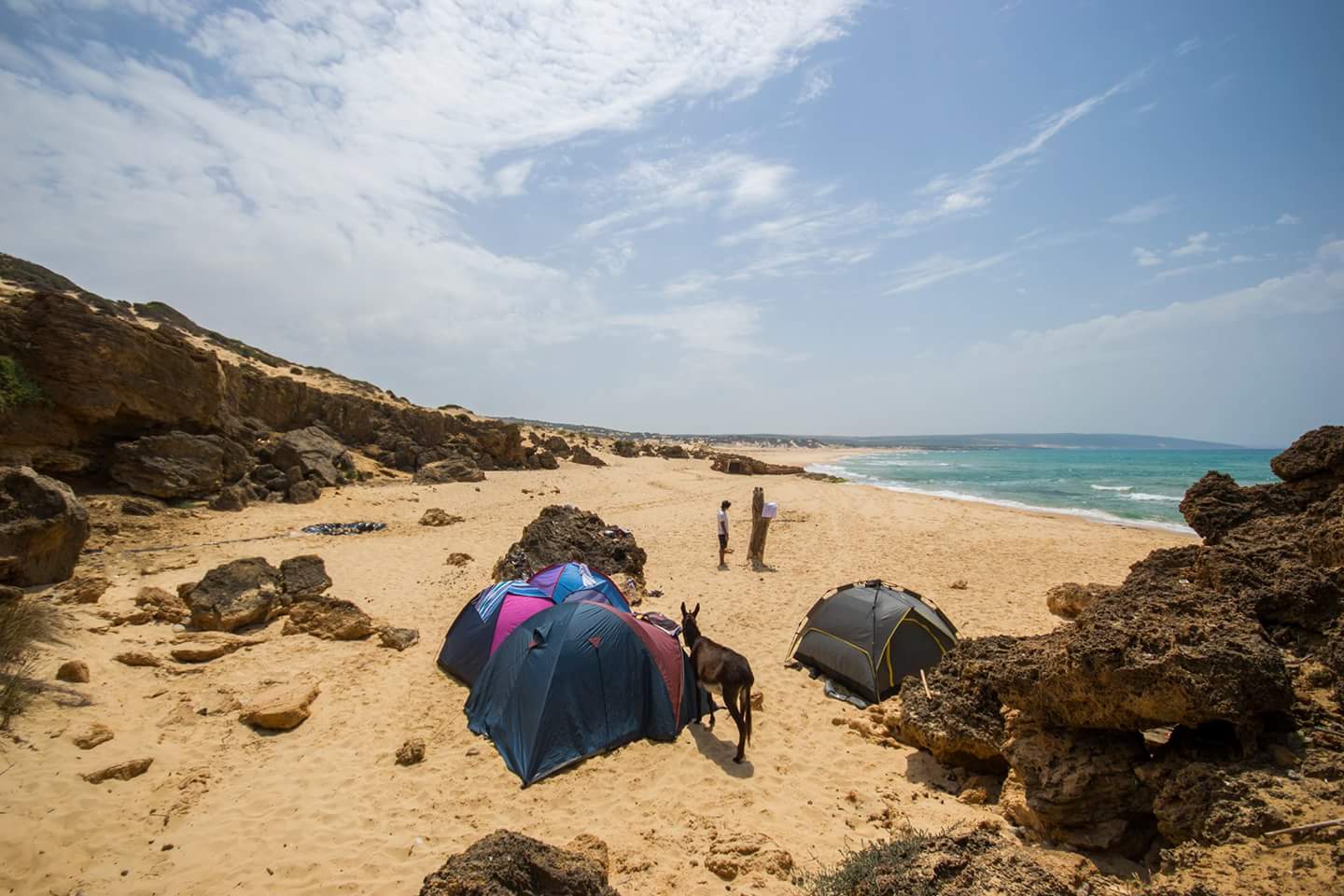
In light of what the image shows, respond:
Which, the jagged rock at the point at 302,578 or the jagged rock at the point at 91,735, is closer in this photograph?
the jagged rock at the point at 91,735

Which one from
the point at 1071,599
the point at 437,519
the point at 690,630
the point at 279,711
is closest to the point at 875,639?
the point at 690,630

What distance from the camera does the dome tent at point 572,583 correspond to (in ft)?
29.3

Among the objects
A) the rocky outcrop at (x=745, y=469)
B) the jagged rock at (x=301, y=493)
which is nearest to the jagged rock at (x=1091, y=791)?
the jagged rock at (x=301, y=493)

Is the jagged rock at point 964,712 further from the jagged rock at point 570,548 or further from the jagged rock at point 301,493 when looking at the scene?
the jagged rock at point 301,493

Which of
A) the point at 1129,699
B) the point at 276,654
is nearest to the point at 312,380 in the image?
the point at 276,654

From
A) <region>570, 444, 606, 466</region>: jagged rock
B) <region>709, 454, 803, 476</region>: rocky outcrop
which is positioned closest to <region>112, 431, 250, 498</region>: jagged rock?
<region>570, 444, 606, 466</region>: jagged rock

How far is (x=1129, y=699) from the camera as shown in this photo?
3889 mm

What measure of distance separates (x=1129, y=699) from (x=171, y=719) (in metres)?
9.56

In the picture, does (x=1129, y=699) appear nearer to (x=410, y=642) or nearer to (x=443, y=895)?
(x=443, y=895)

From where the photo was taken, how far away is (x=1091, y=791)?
4.13m

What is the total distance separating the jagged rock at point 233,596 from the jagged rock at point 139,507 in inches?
352

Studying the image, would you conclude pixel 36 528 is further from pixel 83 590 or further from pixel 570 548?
pixel 570 548

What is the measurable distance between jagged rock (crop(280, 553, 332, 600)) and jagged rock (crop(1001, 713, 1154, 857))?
11.0 metres

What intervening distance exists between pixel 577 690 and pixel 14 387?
693 inches
